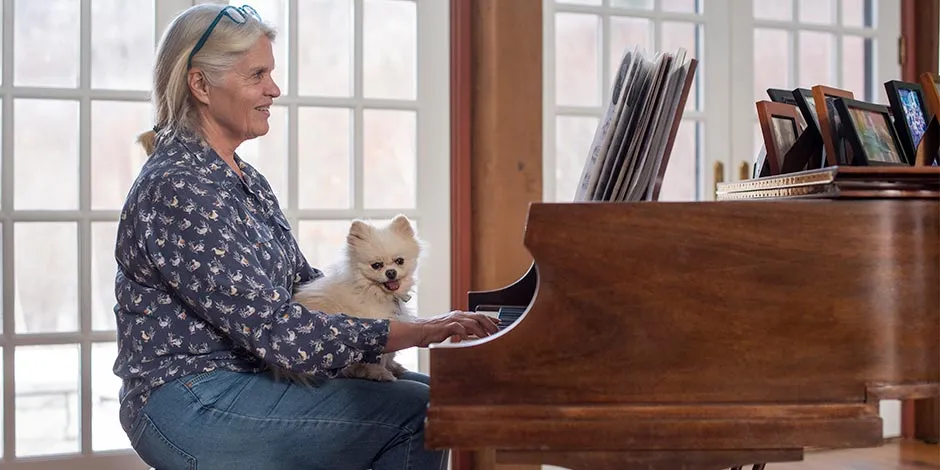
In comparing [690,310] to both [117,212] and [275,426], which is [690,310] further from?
[117,212]

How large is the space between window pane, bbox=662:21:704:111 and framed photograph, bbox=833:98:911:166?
1.75 m

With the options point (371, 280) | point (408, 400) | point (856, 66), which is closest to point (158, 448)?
point (408, 400)

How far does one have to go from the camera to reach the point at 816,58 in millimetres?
3789

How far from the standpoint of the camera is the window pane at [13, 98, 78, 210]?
9.46 ft

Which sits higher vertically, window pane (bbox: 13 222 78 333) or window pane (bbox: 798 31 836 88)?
window pane (bbox: 798 31 836 88)

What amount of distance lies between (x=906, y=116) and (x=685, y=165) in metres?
1.79

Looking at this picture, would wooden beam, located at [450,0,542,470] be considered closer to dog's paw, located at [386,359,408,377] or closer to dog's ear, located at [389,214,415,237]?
dog's ear, located at [389,214,415,237]

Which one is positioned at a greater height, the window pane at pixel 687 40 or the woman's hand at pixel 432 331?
the window pane at pixel 687 40

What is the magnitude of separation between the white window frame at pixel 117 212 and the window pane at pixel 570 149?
45 centimetres

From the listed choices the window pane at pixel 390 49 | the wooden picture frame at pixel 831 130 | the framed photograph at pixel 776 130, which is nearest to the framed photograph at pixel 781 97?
the framed photograph at pixel 776 130

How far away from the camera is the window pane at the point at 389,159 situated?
3191mm

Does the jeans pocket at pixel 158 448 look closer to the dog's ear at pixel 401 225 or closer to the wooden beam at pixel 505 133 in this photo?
the dog's ear at pixel 401 225

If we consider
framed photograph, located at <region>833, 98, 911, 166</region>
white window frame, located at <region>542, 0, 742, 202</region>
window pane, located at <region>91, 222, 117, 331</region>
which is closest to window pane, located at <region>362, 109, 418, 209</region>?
white window frame, located at <region>542, 0, 742, 202</region>

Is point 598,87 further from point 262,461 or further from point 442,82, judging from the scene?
point 262,461
